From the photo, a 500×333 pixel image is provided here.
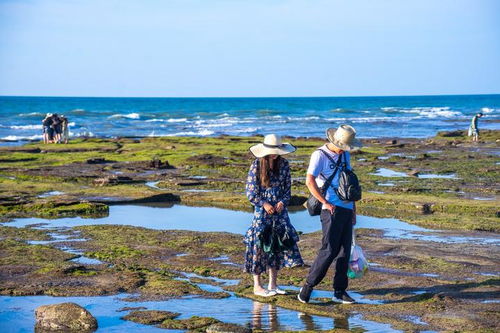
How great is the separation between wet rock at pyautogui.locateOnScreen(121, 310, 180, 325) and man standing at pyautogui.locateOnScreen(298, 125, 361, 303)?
4.80 ft

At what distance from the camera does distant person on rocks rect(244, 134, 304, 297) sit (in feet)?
28.7

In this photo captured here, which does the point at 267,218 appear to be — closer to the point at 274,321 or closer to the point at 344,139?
the point at 344,139

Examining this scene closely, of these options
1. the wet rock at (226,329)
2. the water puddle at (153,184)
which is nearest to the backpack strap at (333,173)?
the wet rock at (226,329)

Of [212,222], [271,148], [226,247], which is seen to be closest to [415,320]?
[271,148]

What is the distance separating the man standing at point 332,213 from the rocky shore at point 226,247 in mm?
258

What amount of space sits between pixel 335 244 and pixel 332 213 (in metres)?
0.36

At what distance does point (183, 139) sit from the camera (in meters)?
41.0

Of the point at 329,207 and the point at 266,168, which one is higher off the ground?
the point at 266,168

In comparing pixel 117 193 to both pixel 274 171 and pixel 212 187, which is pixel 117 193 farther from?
pixel 274 171

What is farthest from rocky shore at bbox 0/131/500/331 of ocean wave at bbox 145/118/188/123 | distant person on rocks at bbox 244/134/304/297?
ocean wave at bbox 145/118/188/123

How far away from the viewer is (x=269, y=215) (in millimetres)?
8898

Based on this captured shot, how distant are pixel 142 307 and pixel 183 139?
32.9 metres

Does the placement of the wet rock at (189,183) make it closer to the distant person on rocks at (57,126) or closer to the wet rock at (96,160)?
the wet rock at (96,160)

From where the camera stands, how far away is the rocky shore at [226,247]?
28.2 feet
